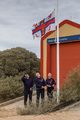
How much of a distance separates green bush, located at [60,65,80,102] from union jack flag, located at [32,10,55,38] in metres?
2.87

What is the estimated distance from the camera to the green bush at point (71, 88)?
28.5 feet

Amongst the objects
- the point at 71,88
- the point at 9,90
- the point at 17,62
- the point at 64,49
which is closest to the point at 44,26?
the point at 64,49

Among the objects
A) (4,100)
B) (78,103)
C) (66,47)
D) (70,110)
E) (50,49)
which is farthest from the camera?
(50,49)

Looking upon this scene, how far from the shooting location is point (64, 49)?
12859mm

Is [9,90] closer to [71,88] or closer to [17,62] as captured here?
[71,88]

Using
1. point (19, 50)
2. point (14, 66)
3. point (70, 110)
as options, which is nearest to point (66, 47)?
point (70, 110)

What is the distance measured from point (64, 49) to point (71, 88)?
4563 mm

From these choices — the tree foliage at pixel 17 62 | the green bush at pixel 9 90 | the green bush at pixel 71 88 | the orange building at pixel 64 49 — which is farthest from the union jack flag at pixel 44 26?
the tree foliage at pixel 17 62

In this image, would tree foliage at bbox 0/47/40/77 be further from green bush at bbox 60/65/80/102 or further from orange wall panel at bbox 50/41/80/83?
green bush at bbox 60/65/80/102

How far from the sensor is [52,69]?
13.5 metres

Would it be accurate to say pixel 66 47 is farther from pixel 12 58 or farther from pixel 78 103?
pixel 12 58

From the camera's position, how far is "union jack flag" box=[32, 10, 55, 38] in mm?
9820

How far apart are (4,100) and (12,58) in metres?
16.3

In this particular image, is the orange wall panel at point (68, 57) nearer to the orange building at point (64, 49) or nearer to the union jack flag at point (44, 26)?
the orange building at point (64, 49)
